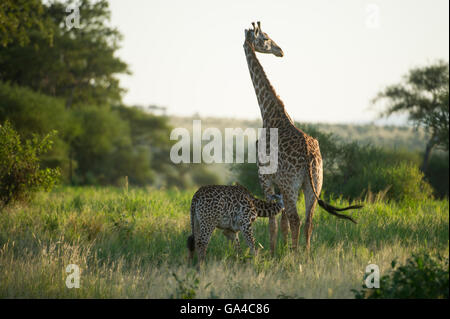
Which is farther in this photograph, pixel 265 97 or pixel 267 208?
pixel 265 97

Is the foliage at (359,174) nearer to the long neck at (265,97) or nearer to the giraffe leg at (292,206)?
the long neck at (265,97)

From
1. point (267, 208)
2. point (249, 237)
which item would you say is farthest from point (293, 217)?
point (249, 237)

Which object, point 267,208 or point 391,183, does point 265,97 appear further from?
point 391,183

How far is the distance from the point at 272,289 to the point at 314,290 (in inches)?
20.5

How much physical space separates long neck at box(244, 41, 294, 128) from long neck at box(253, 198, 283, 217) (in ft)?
4.31

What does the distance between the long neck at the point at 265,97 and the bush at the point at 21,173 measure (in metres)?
5.51

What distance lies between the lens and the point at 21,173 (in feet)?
37.8

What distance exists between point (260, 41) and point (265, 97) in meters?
1.12

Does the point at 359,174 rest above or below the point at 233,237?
above

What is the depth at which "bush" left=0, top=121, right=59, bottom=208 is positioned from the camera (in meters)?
11.2

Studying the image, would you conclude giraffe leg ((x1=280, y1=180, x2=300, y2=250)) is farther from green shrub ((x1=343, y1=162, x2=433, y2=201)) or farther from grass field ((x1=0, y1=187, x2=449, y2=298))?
green shrub ((x1=343, y1=162, x2=433, y2=201))

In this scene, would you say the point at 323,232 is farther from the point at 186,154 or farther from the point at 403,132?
the point at 403,132

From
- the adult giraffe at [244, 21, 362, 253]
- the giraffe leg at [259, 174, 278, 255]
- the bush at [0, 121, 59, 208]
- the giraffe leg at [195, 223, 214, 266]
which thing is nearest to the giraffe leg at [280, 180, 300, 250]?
the adult giraffe at [244, 21, 362, 253]
